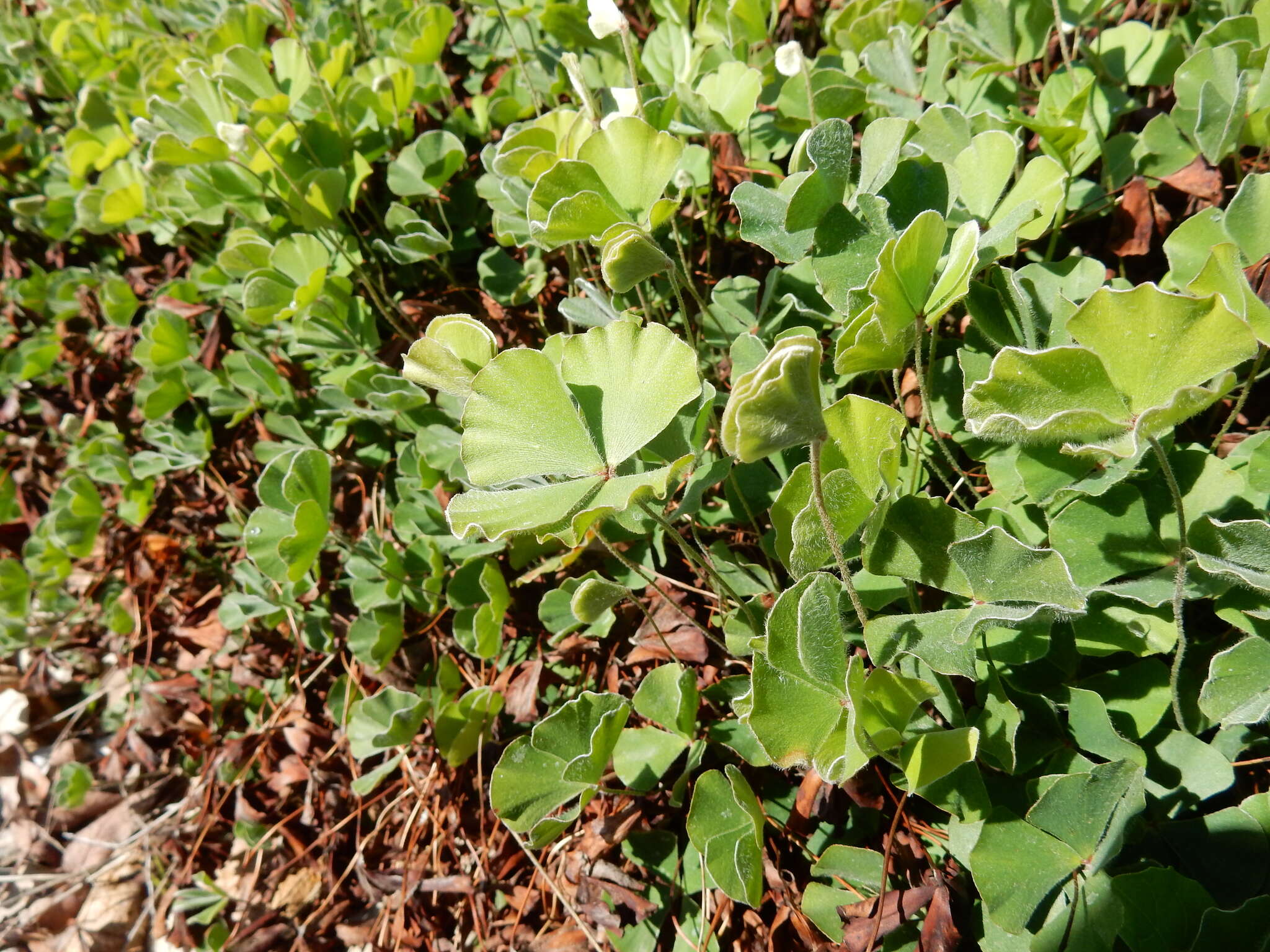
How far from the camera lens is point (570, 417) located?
36.9 inches

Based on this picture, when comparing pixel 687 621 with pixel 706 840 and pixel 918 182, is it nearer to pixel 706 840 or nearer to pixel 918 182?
pixel 706 840

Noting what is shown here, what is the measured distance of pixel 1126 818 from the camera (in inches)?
31.7

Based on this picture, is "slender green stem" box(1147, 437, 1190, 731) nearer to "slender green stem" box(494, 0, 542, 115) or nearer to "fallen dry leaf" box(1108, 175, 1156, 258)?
"fallen dry leaf" box(1108, 175, 1156, 258)

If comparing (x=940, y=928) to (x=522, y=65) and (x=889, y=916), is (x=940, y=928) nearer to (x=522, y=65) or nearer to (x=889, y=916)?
(x=889, y=916)

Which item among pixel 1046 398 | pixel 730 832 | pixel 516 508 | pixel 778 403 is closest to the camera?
pixel 778 403

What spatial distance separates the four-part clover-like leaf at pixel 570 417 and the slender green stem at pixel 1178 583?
1.44 feet

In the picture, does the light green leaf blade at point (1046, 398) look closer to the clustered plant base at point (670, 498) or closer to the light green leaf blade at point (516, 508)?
the clustered plant base at point (670, 498)

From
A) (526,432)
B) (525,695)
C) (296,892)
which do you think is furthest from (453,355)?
(296,892)

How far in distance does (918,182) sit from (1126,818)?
75cm

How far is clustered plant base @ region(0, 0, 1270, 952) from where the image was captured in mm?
816

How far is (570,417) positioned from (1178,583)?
0.65 metres

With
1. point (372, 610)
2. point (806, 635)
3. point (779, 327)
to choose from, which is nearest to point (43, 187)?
point (372, 610)

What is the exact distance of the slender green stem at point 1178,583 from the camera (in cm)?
75

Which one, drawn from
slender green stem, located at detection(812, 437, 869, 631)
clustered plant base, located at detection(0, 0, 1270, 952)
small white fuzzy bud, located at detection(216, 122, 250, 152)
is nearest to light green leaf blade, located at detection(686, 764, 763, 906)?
clustered plant base, located at detection(0, 0, 1270, 952)
